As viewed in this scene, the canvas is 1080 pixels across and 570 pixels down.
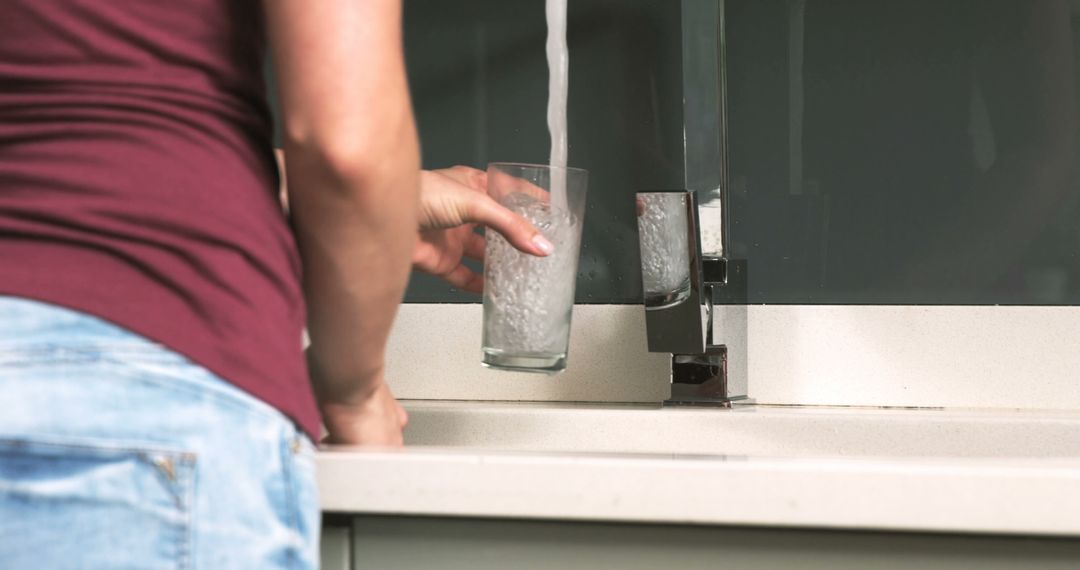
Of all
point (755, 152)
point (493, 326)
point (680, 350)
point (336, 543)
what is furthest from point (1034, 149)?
point (336, 543)

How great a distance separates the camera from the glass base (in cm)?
100

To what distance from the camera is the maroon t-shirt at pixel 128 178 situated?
533 millimetres

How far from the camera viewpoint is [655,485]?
26.0 inches

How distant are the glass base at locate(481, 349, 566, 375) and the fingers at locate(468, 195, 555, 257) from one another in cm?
11

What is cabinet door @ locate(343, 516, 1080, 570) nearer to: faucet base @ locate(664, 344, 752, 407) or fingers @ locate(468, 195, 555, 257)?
fingers @ locate(468, 195, 555, 257)

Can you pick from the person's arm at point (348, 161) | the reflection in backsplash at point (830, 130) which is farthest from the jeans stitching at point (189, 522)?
the reflection in backsplash at point (830, 130)

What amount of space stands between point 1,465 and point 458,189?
1.52ft

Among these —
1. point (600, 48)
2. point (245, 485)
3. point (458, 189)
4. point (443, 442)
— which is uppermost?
point (600, 48)

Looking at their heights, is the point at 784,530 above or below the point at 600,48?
below

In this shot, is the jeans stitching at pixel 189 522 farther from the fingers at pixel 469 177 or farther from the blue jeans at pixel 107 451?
the fingers at pixel 469 177

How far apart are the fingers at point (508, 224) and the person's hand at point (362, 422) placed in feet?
0.56

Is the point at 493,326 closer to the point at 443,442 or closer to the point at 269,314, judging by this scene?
the point at 443,442

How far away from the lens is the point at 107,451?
521 millimetres

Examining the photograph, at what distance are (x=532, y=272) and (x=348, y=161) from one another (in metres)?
0.41
